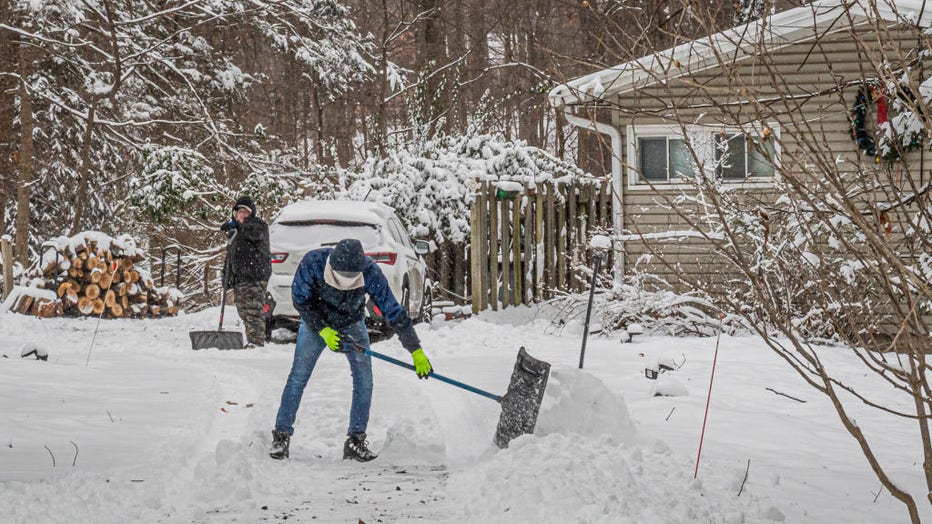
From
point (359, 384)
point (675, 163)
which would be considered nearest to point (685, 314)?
point (675, 163)

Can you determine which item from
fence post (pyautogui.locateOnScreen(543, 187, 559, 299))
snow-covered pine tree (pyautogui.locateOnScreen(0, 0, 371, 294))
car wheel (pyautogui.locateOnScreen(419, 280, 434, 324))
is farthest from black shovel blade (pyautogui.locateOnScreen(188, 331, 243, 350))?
snow-covered pine tree (pyautogui.locateOnScreen(0, 0, 371, 294))

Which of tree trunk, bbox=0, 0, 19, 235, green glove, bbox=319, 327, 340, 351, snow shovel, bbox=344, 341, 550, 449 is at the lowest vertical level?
snow shovel, bbox=344, 341, 550, 449

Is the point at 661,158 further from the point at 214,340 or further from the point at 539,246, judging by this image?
the point at 214,340

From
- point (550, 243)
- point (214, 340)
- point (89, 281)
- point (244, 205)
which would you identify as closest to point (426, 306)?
point (550, 243)

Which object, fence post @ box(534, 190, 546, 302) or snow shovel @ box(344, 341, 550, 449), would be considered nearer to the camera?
snow shovel @ box(344, 341, 550, 449)

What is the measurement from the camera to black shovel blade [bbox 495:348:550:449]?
22.4ft

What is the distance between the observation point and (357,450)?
23.2ft

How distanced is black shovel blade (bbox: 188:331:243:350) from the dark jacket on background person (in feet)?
2.24

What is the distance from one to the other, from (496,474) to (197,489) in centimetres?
162

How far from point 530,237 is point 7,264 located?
9.18m

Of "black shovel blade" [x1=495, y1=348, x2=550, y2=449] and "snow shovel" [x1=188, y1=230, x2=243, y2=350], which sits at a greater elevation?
"black shovel blade" [x1=495, y1=348, x2=550, y2=449]

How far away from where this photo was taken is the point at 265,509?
5.60 metres

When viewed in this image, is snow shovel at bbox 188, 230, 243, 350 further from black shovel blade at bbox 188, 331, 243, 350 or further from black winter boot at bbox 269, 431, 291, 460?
black winter boot at bbox 269, 431, 291, 460

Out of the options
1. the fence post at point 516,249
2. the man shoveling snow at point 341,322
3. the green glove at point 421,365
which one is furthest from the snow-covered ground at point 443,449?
the fence post at point 516,249
